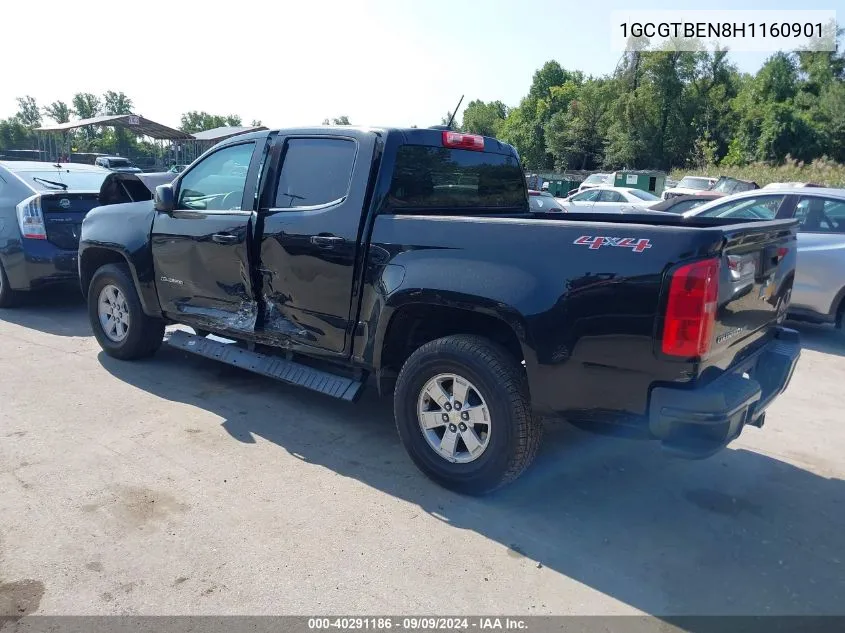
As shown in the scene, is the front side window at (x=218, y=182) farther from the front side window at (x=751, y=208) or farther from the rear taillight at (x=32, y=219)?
the front side window at (x=751, y=208)

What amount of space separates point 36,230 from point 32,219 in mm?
128

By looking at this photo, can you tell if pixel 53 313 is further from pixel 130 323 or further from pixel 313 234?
pixel 313 234

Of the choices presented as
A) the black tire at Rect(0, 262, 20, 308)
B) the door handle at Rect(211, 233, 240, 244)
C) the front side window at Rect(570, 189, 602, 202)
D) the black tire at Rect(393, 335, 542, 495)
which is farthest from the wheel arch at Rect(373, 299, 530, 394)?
the front side window at Rect(570, 189, 602, 202)

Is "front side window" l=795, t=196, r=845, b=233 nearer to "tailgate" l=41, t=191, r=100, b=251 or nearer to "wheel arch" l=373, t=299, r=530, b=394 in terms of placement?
"wheel arch" l=373, t=299, r=530, b=394

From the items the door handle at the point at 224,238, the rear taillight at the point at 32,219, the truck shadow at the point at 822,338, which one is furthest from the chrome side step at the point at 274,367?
the truck shadow at the point at 822,338

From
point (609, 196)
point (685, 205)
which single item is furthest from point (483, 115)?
point (685, 205)

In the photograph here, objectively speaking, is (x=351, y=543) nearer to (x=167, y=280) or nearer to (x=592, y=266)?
(x=592, y=266)

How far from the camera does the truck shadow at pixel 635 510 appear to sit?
2.96 metres

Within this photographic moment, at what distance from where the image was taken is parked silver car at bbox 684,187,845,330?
7.11 m

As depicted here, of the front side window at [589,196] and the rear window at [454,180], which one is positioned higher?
the rear window at [454,180]

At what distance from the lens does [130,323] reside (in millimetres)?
5703

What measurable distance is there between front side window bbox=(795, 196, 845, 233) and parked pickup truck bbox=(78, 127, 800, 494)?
376 centimetres

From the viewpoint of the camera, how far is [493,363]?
3.42 metres

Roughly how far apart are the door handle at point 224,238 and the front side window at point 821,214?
6114mm
